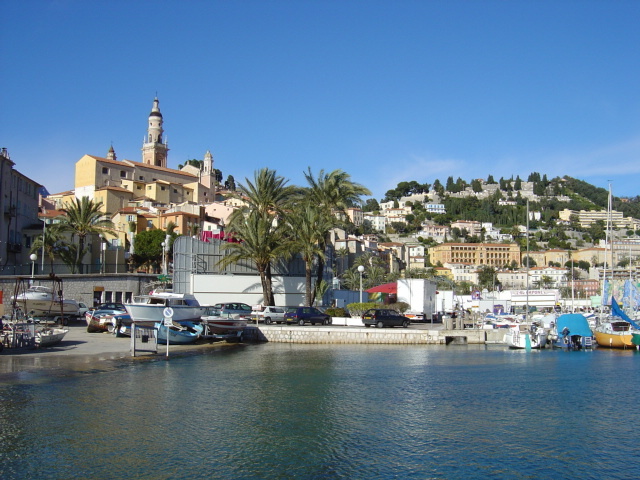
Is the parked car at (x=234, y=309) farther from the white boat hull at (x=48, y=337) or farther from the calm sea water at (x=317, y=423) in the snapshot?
the white boat hull at (x=48, y=337)

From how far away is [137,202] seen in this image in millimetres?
122625

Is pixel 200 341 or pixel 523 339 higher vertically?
pixel 200 341

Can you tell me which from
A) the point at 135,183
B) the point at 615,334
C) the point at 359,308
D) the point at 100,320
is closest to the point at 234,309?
the point at 100,320

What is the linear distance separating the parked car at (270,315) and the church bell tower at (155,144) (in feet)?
396

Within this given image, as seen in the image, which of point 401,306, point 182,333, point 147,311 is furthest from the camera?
point 401,306

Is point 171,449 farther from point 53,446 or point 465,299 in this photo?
point 465,299

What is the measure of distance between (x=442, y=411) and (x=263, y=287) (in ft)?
98.3

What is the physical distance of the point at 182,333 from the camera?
40.2 m

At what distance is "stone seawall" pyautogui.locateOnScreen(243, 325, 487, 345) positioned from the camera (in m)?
44.0

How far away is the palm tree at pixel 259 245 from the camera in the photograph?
49.7 metres

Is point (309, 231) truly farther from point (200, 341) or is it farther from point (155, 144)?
point (155, 144)

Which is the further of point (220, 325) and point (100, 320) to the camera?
point (100, 320)

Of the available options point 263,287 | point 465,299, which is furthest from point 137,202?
point 263,287

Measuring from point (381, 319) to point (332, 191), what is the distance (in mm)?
12815
